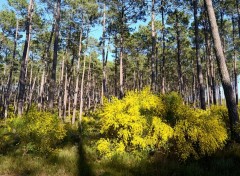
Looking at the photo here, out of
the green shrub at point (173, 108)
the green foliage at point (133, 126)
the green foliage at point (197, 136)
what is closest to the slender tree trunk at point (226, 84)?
the green foliage at point (197, 136)

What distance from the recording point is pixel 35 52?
136 feet

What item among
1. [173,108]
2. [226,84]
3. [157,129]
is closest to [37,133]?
[157,129]

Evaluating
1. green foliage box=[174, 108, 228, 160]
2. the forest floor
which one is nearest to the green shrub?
green foliage box=[174, 108, 228, 160]

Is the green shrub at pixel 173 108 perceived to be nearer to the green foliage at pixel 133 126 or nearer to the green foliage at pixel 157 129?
the green foliage at pixel 157 129

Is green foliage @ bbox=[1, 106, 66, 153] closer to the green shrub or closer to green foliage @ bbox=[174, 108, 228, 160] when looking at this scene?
the green shrub

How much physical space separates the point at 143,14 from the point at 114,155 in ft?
55.3

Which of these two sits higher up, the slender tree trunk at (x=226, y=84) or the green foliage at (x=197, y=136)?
the slender tree trunk at (x=226, y=84)

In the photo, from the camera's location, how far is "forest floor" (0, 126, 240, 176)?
297 inches

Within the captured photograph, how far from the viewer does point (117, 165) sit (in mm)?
8250

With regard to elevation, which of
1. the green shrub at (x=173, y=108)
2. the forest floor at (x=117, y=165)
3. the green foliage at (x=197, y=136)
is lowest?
the forest floor at (x=117, y=165)

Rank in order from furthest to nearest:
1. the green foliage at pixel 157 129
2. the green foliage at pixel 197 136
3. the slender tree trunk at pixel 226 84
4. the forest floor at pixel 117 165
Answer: the slender tree trunk at pixel 226 84, the green foliage at pixel 157 129, the green foliage at pixel 197 136, the forest floor at pixel 117 165

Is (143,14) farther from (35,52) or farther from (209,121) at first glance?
(35,52)

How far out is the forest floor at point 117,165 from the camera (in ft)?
24.8

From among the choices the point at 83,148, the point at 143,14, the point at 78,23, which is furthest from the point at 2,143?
the point at 78,23
